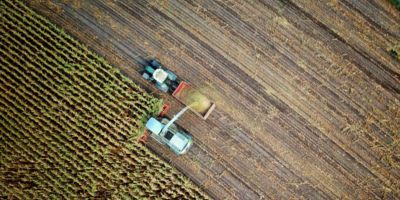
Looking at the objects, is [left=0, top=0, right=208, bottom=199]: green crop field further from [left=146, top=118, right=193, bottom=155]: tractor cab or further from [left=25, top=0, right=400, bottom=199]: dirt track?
[left=146, top=118, right=193, bottom=155]: tractor cab

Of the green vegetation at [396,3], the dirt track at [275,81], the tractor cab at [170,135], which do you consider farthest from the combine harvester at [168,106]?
the green vegetation at [396,3]

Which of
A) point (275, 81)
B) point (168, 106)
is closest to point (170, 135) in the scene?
point (168, 106)

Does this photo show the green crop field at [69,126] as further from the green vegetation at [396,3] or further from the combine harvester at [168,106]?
the green vegetation at [396,3]

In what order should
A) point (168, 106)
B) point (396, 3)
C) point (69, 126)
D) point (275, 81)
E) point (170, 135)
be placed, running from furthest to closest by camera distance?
point (396, 3) < point (275, 81) < point (168, 106) < point (69, 126) < point (170, 135)

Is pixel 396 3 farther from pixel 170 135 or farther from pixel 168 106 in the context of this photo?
pixel 170 135

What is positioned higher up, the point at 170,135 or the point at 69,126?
the point at 170,135

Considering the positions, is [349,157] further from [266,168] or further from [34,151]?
[34,151]

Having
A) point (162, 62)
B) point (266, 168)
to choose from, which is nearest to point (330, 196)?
point (266, 168)
